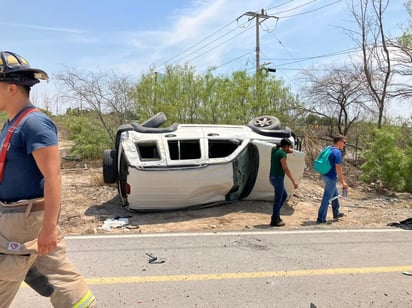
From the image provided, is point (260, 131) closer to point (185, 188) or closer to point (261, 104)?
point (185, 188)

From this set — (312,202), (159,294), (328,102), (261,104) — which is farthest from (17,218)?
(328,102)

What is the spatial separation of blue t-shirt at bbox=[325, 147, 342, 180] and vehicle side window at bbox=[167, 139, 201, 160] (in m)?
2.51

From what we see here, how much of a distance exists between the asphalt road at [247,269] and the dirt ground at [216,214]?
2.56ft

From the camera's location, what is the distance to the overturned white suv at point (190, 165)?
7.07 meters

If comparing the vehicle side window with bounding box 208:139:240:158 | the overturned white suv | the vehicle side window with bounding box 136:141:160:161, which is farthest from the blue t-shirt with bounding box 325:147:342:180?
the vehicle side window with bounding box 136:141:160:161

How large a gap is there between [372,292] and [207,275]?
165 centimetres

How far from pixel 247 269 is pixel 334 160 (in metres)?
3.60

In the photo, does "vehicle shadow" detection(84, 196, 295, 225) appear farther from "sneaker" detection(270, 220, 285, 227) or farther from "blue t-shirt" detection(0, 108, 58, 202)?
"blue t-shirt" detection(0, 108, 58, 202)

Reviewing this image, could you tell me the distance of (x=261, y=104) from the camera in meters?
13.4

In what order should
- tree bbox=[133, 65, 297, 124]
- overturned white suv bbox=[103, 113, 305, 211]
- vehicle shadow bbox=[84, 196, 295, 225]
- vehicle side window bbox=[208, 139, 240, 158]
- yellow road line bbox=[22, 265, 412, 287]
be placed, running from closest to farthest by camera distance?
yellow road line bbox=[22, 265, 412, 287]
overturned white suv bbox=[103, 113, 305, 211]
vehicle shadow bbox=[84, 196, 295, 225]
vehicle side window bbox=[208, 139, 240, 158]
tree bbox=[133, 65, 297, 124]

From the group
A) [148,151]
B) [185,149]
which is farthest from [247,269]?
[148,151]

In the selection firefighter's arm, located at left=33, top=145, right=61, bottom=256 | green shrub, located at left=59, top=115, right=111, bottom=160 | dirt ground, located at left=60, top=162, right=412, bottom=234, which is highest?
firefighter's arm, located at left=33, top=145, right=61, bottom=256

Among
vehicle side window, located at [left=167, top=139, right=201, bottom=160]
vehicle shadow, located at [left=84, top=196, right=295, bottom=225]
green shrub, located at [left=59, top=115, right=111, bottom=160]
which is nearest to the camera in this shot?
vehicle shadow, located at [left=84, top=196, right=295, bottom=225]

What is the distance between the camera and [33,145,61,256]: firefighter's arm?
2227 millimetres
